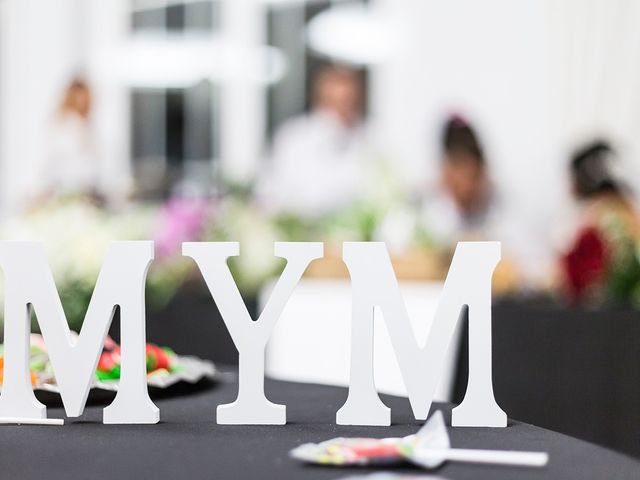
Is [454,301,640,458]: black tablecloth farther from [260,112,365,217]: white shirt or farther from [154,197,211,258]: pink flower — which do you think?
[260,112,365,217]: white shirt

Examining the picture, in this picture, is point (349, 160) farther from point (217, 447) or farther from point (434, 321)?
point (217, 447)

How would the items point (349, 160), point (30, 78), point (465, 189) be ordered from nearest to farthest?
1. point (465, 189)
2. point (349, 160)
3. point (30, 78)

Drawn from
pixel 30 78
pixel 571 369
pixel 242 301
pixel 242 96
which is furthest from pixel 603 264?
pixel 30 78

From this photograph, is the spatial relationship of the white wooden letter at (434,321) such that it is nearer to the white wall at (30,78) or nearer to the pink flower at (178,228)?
the pink flower at (178,228)

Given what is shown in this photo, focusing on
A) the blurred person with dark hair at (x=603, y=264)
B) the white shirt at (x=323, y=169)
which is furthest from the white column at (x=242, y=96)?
the blurred person with dark hair at (x=603, y=264)

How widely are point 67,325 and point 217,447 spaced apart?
0.29 metres

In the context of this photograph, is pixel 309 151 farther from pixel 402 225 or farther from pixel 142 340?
pixel 142 340

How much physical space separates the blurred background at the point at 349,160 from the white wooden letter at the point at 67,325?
0.77 m

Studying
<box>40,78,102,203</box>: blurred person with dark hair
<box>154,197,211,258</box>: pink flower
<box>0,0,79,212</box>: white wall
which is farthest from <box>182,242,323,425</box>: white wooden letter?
<box>0,0,79,212</box>: white wall

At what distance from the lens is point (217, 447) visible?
0.91 m

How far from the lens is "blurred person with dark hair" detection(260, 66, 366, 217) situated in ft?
16.7

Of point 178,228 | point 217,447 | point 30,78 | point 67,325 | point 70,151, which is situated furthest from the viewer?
point 30,78

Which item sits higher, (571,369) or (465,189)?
(465,189)

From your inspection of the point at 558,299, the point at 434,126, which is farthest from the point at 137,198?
the point at 558,299
